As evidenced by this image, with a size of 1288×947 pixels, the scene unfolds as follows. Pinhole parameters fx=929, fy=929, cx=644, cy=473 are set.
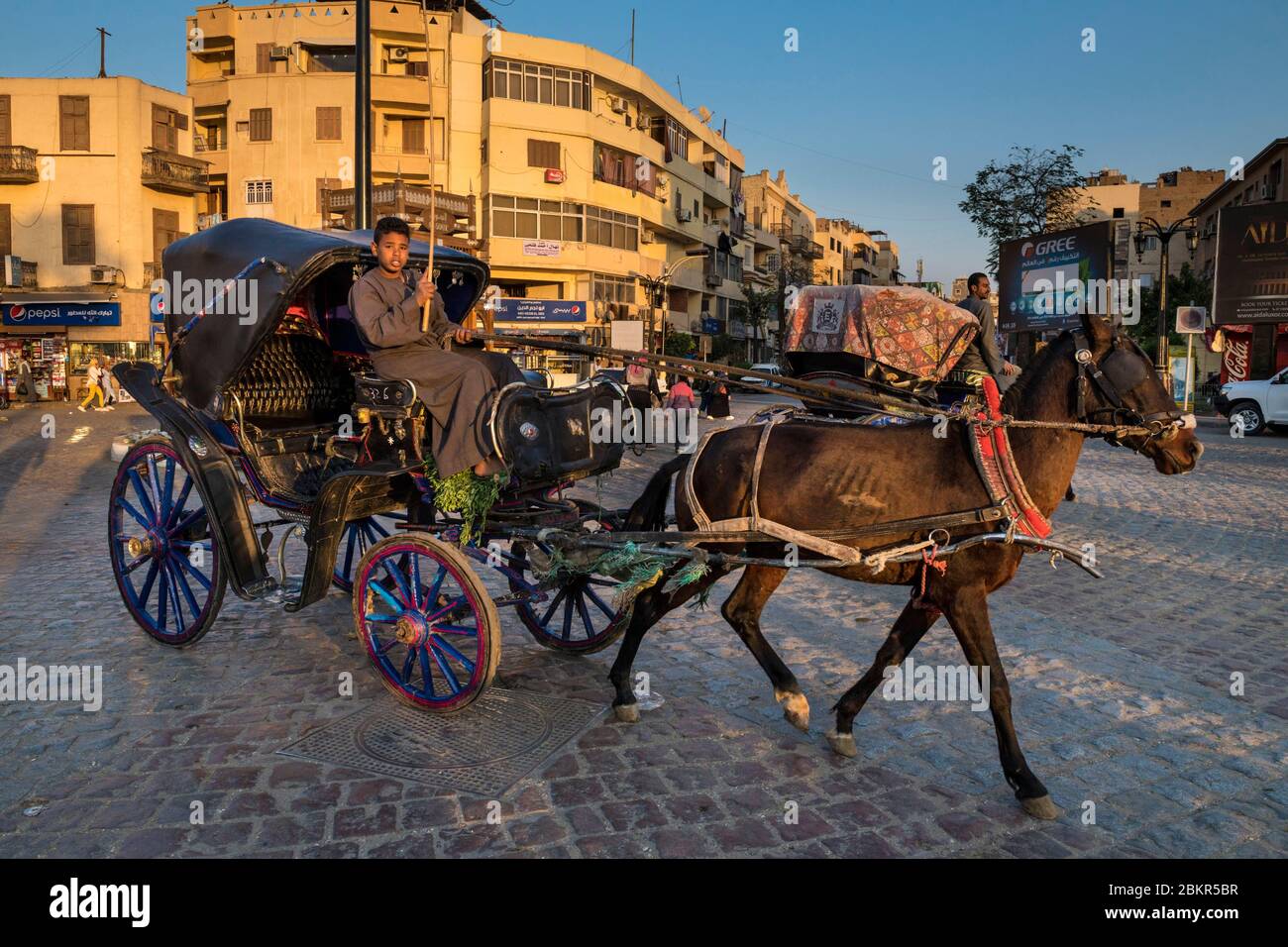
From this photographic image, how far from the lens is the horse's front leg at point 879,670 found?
4.45 m

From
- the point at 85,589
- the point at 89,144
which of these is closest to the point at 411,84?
the point at 89,144

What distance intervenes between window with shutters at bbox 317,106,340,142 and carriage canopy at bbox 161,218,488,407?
38924 millimetres

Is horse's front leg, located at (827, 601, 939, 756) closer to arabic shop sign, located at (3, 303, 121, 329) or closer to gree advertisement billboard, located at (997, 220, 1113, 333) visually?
gree advertisement billboard, located at (997, 220, 1113, 333)

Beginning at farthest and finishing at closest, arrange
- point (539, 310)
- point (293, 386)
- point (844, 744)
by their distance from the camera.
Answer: point (539, 310) < point (293, 386) < point (844, 744)

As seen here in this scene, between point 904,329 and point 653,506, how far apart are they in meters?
3.17

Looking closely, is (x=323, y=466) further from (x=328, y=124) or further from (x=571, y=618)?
(x=328, y=124)

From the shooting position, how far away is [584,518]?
545 centimetres

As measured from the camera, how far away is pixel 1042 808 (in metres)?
3.84

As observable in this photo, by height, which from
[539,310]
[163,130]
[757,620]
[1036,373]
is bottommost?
[757,620]

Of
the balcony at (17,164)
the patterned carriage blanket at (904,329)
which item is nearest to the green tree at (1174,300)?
the patterned carriage blanket at (904,329)

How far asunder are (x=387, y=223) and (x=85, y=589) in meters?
4.53

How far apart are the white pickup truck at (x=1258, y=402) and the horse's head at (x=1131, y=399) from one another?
75.5 ft

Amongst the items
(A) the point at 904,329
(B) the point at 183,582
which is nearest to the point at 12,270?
(B) the point at 183,582

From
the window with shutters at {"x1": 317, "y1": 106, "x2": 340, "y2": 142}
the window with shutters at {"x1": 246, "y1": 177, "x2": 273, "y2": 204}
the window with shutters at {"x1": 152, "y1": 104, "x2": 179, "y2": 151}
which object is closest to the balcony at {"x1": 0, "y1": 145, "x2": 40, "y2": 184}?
the window with shutters at {"x1": 152, "y1": 104, "x2": 179, "y2": 151}
